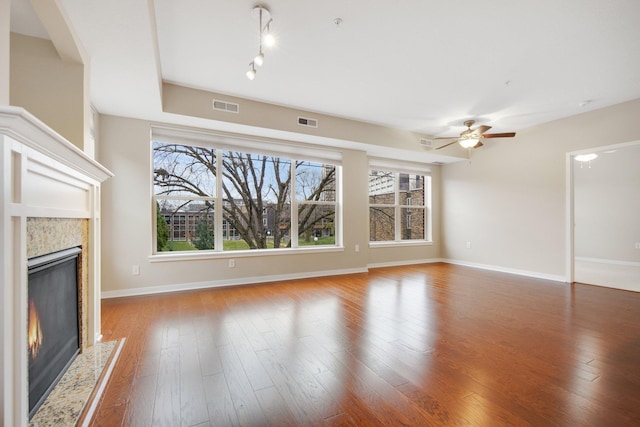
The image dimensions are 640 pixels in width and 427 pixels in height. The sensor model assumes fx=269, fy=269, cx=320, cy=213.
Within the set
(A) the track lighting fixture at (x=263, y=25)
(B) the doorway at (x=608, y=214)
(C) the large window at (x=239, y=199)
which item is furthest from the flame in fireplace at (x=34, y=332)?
(B) the doorway at (x=608, y=214)

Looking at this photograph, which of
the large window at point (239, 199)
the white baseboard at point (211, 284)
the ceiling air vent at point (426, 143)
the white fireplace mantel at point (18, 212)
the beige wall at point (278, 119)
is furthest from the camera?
the ceiling air vent at point (426, 143)

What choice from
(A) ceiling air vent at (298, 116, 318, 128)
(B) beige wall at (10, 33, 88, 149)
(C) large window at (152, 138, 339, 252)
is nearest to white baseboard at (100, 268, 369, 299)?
(C) large window at (152, 138, 339, 252)

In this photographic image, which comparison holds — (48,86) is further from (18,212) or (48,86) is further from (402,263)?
(402,263)

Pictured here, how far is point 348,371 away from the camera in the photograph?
1932 mm

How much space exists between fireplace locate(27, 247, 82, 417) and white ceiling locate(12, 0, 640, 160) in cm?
180

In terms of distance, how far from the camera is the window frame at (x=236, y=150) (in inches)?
159

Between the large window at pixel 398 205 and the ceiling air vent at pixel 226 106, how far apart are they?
332cm

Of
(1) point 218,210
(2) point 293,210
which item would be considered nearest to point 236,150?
(1) point 218,210

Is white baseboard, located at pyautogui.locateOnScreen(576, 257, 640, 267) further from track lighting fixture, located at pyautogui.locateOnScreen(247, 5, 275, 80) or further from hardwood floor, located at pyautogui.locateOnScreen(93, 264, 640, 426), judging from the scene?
track lighting fixture, located at pyautogui.locateOnScreen(247, 5, 275, 80)

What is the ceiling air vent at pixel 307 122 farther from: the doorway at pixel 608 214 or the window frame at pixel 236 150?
the doorway at pixel 608 214

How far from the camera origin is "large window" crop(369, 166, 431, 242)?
6254mm

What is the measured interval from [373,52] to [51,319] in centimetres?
352

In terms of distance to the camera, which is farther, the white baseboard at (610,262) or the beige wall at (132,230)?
the white baseboard at (610,262)

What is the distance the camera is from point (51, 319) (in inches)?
66.3
